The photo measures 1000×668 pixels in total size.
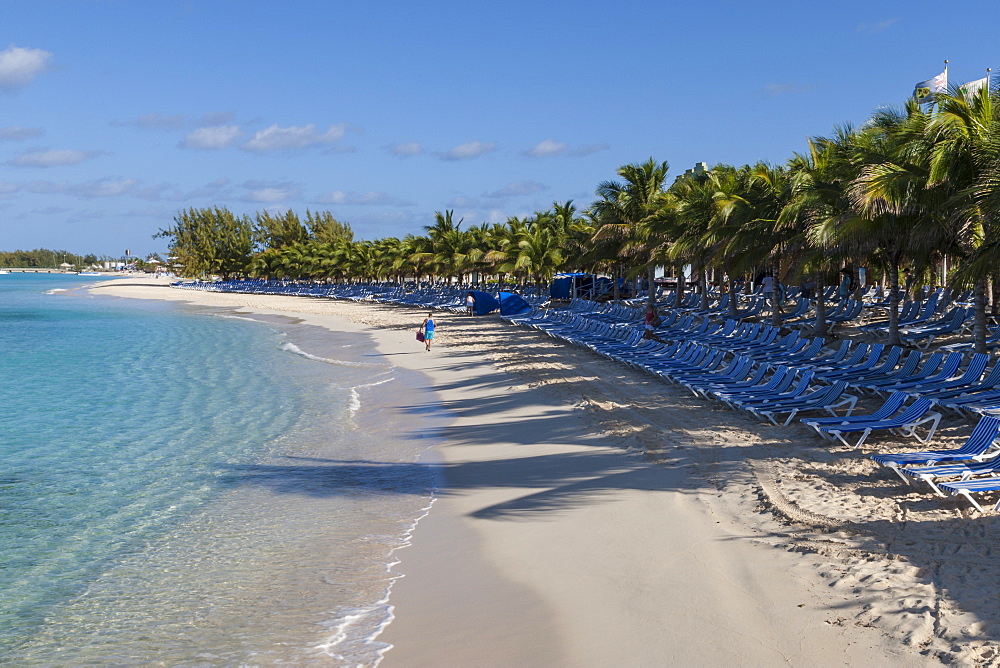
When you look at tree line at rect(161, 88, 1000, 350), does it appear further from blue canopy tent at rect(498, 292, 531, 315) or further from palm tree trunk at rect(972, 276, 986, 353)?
blue canopy tent at rect(498, 292, 531, 315)

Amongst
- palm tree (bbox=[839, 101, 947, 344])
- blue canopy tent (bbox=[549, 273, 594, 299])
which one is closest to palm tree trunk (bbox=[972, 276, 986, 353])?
palm tree (bbox=[839, 101, 947, 344])

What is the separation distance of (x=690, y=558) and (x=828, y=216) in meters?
11.3

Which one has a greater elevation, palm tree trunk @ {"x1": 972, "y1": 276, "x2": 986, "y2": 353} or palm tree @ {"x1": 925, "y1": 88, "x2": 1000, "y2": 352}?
palm tree @ {"x1": 925, "y1": 88, "x2": 1000, "y2": 352}

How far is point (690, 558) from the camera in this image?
609 centimetres

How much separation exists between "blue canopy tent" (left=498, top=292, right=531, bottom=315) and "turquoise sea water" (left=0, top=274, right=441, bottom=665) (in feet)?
53.0

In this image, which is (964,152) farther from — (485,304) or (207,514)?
(485,304)

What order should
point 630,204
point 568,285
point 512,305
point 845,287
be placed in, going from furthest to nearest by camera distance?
point 568,285, point 512,305, point 630,204, point 845,287

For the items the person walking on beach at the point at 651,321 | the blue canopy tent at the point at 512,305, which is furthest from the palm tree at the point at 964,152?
the blue canopy tent at the point at 512,305

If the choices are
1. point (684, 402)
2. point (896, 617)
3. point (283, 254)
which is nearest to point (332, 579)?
point (896, 617)

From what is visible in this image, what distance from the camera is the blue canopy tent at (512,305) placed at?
113ft

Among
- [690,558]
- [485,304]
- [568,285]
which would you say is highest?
[568,285]

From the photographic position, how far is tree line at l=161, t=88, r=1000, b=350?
11.4m

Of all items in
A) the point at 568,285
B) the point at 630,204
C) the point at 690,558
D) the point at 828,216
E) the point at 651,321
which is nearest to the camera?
the point at 690,558

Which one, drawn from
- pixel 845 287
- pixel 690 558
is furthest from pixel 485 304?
pixel 690 558
